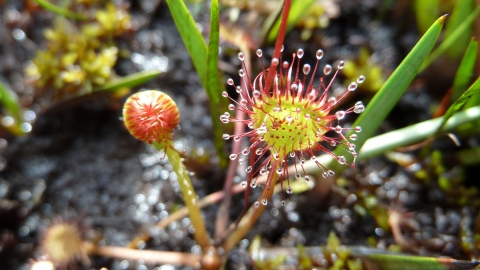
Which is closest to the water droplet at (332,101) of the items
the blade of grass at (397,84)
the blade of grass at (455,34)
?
the blade of grass at (397,84)

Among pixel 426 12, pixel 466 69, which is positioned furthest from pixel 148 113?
pixel 426 12

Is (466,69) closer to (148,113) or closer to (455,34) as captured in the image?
(455,34)

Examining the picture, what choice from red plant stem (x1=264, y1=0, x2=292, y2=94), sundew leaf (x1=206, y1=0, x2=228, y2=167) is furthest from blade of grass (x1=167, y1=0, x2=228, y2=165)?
red plant stem (x1=264, y1=0, x2=292, y2=94)

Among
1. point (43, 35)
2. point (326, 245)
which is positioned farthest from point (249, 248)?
point (43, 35)

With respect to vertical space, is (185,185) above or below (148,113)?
below

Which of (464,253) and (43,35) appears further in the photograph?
(43,35)

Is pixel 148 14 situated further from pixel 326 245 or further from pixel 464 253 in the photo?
pixel 464 253
